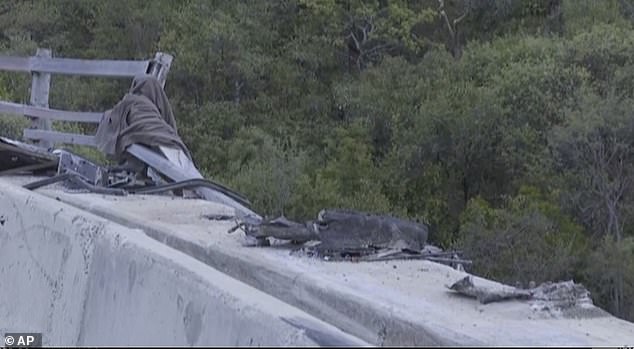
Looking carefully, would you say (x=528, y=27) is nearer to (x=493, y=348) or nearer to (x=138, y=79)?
(x=138, y=79)

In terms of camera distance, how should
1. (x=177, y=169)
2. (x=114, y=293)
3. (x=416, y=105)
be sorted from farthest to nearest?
(x=416, y=105) → (x=177, y=169) → (x=114, y=293)

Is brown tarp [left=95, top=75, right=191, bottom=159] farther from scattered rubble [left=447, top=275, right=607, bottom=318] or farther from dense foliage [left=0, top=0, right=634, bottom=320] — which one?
dense foliage [left=0, top=0, right=634, bottom=320]

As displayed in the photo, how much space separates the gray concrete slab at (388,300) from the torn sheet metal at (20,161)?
7.87ft

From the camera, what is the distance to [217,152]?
31.9 metres

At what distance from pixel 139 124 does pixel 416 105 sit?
24788mm

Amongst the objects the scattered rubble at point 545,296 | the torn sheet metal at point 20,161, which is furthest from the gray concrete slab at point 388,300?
the torn sheet metal at point 20,161

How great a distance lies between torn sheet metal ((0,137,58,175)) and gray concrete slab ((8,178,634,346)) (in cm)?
240

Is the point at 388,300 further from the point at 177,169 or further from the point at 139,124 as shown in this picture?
the point at 139,124

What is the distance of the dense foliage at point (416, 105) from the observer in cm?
2538

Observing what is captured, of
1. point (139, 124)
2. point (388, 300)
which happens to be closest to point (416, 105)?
point (139, 124)

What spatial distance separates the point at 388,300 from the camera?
171 inches

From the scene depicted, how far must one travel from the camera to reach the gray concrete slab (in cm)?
390

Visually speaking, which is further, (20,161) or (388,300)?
(20,161)

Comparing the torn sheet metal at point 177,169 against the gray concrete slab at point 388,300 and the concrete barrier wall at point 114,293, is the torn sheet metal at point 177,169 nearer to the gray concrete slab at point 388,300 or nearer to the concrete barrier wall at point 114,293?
the gray concrete slab at point 388,300
